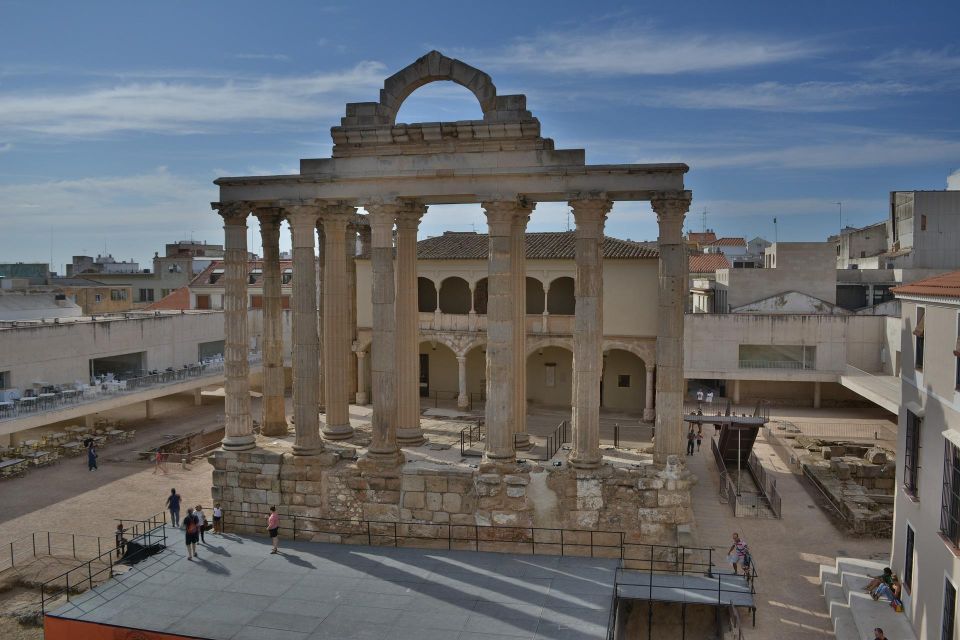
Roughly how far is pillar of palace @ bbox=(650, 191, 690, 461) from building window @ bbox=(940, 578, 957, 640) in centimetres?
593

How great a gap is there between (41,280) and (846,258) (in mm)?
70122

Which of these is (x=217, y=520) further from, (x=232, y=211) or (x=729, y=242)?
(x=729, y=242)

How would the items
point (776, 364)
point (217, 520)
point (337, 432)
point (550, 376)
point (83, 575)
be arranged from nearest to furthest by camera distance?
point (83, 575)
point (217, 520)
point (337, 432)
point (550, 376)
point (776, 364)

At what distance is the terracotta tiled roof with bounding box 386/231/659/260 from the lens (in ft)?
109

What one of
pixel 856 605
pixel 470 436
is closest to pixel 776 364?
pixel 470 436

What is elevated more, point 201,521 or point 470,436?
point 470,436

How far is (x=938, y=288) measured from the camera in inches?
586

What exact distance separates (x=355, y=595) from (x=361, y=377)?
15957 millimetres

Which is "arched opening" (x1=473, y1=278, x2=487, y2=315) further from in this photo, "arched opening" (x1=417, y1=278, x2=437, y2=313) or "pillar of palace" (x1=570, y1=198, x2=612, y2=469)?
"pillar of palace" (x1=570, y1=198, x2=612, y2=469)

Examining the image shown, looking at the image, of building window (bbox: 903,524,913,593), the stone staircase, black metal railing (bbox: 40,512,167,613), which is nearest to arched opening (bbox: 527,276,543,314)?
the stone staircase

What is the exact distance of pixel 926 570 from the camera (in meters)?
14.5

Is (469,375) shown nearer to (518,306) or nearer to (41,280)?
(518,306)

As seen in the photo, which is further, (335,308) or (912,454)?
(335,308)

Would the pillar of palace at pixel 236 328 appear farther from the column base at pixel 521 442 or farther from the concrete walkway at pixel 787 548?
the concrete walkway at pixel 787 548
